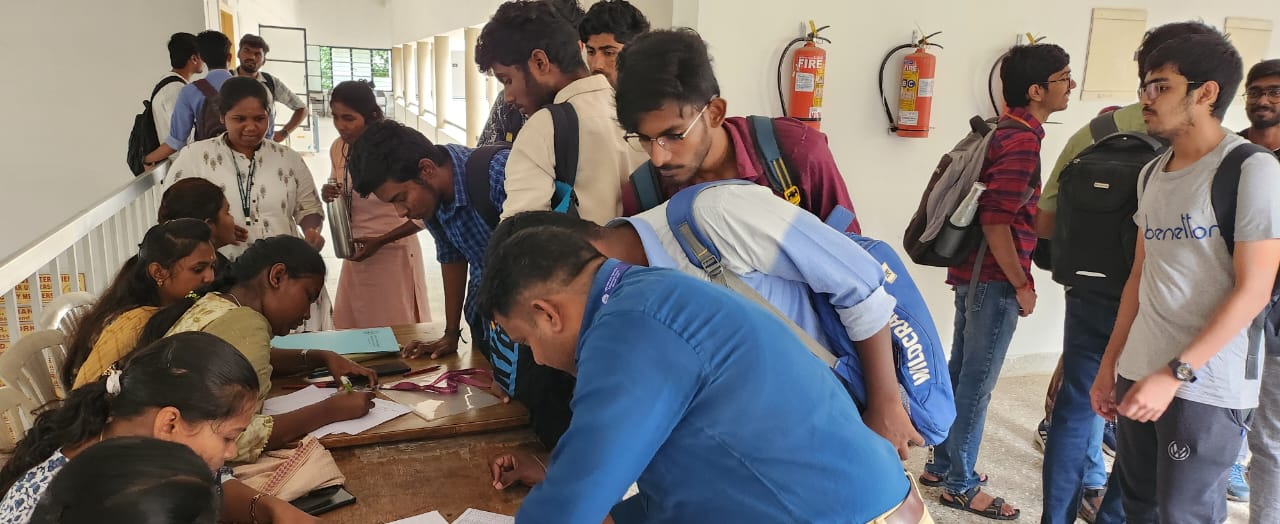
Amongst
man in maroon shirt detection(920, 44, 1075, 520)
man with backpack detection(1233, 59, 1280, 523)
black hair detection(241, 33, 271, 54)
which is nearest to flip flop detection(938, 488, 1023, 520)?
man in maroon shirt detection(920, 44, 1075, 520)

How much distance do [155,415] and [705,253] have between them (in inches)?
34.8

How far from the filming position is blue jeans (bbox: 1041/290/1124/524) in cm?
233

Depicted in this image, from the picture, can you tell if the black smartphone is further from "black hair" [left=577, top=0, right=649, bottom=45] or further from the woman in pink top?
the woman in pink top

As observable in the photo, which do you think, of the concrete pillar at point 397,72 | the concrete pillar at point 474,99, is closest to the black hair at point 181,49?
the concrete pillar at point 474,99

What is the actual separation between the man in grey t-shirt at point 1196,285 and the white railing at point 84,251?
276 cm

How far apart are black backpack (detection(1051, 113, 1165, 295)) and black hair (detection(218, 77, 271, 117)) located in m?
2.72

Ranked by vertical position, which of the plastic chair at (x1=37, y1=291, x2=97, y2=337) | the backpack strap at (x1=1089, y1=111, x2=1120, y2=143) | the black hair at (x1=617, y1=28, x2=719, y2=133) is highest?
the black hair at (x1=617, y1=28, x2=719, y2=133)

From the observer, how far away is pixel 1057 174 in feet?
8.58

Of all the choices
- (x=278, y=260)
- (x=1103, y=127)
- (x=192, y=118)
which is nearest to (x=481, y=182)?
(x=278, y=260)

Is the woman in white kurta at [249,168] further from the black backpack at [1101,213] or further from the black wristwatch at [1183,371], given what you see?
the black wristwatch at [1183,371]

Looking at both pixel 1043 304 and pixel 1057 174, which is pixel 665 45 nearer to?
pixel 1057 174

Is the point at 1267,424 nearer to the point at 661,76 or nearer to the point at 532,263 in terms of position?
the point at 661,76

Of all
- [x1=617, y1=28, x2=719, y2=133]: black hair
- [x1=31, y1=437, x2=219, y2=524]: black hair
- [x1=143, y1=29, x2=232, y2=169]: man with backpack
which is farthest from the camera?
[x1=143, y1=29, x2=232, y2=169]: man with backpack

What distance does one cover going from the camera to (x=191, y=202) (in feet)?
8.17
